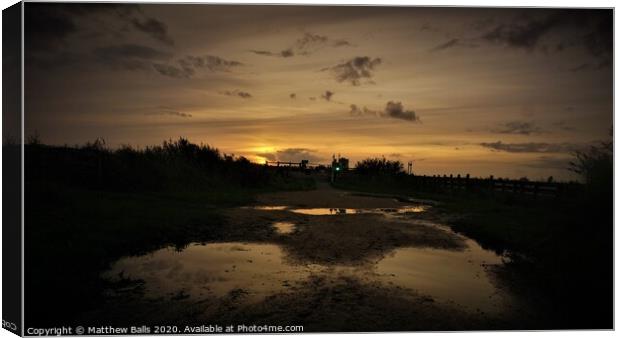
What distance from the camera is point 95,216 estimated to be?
9766 millimetres

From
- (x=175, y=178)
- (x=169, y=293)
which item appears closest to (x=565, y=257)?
(x=169, y=293)

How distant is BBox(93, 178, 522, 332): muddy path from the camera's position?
4.64 m

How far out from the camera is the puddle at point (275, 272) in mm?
5348

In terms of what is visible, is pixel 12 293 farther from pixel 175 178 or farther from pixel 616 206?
pixel 175 178

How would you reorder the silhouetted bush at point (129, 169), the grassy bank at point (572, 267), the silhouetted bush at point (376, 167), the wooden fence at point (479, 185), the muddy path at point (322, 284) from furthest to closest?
the silhouetted bush at point (376, 167) → the wooden fence at point (479, 185) → the silhouetted bush at point (129, 169) → the grassy bank at point (572, 267) → the muddy path at point (322, 284)

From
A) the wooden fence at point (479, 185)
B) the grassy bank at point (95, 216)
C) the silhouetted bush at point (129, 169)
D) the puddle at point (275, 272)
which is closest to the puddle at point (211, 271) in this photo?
the puddle at point (275, 272)

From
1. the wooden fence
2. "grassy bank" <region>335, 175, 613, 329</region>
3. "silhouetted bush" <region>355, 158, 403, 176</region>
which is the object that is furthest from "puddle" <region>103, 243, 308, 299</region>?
"silhouetted bush" <region>355, 158, 403, 176</region>

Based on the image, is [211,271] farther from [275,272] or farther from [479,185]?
[479,185]

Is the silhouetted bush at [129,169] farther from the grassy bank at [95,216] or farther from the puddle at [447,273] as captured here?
the puddle at [447,273]

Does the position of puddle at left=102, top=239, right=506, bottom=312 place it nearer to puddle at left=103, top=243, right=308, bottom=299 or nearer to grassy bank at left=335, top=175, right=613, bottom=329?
puddle at left=103, top=243, right=308, bottom=299

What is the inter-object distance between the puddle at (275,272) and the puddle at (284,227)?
1.73 m

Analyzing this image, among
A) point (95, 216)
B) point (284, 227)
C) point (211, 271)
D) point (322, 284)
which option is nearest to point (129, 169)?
point (95, 216)

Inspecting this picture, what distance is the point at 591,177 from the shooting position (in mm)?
5711

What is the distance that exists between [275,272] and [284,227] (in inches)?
168
